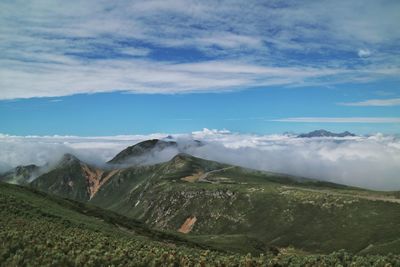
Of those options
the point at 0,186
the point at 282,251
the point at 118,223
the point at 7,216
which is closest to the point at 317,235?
the point at 282,251

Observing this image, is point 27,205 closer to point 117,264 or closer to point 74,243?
point 74,243

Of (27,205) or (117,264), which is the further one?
(27,205)

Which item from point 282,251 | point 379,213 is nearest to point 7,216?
point 282,251

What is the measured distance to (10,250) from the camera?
36500 millimetres

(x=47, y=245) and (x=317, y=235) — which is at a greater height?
(x=47, y=245)

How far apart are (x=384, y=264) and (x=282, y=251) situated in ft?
551

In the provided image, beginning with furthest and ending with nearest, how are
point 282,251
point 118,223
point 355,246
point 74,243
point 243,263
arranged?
point 282,251, point 355,246, point 118,223, point 74,243, point 243,263

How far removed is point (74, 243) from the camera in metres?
42.1

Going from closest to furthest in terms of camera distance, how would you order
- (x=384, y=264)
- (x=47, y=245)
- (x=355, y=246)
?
(x=384, y=264) < (x=47, y=245) < (x=355, y=246)

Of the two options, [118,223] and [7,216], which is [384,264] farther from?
[118,223]

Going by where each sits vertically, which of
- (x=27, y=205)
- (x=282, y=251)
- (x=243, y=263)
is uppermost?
(x=243, y=263)

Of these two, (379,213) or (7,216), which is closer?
(7,216)

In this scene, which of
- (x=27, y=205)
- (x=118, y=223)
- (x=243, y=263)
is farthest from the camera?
(x=118, y=223)

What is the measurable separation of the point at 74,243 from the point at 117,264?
1101 centimetres
